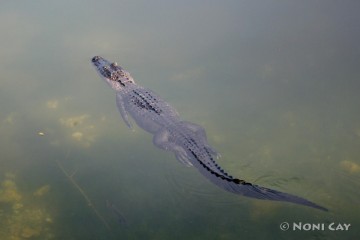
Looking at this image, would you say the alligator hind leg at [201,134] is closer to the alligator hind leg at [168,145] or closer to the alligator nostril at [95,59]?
the alligator hind leg at [168,145]

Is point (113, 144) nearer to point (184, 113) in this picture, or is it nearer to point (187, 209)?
point (184, 113)

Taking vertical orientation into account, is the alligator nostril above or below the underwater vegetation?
above

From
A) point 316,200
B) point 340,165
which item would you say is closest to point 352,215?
point 316,200

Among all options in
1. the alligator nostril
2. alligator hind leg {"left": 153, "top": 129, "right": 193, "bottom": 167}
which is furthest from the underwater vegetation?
the alligator nostril

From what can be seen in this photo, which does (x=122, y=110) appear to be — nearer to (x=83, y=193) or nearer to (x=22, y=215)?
(x=83, y=193)

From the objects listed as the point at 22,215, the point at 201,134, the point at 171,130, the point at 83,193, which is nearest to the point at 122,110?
the point at 171,130

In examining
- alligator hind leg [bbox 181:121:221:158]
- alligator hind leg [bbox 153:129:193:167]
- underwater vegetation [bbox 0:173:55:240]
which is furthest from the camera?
alligator hind leg [bbox 181:121:221:158]

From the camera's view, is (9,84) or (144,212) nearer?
(144,212)

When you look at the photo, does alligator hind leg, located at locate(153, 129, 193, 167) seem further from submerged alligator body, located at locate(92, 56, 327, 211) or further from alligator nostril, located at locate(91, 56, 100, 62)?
alligator nostril, located at locate(91, 56, 100, 62)
